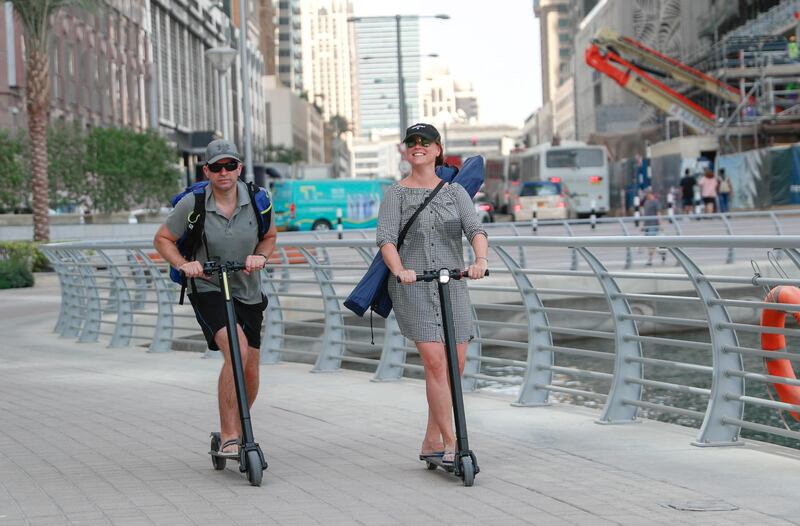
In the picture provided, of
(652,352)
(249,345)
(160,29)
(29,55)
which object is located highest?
(160,29)

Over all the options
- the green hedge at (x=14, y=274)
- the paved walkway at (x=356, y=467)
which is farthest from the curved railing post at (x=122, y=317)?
the green hedge at (x=14, y=274)

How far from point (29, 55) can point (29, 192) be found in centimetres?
1738

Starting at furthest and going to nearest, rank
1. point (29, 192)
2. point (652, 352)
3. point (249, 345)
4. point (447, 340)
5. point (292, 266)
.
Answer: point (29, 192) → point (652, 352) → point (292, 266) → point (249, 345) → point (447, 340)

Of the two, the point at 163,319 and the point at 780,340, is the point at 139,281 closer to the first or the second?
the point at 163,319

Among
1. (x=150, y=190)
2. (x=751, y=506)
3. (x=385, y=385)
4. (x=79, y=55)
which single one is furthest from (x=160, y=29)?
(x=751, y=506)

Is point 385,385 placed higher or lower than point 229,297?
lower

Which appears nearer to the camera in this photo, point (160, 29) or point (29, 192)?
point (29, 192)

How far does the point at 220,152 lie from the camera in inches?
298

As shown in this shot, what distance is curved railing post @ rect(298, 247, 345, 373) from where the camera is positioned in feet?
45.5

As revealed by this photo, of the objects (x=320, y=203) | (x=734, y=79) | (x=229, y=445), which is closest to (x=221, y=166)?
(x=229, y=445)

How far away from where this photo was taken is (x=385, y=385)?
40.3ft

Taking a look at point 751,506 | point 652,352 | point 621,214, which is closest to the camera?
point 751,506

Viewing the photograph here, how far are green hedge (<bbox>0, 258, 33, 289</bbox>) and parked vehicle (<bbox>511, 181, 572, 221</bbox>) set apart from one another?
24986 mm

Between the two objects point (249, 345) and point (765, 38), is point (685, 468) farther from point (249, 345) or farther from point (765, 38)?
point (765, 38)
